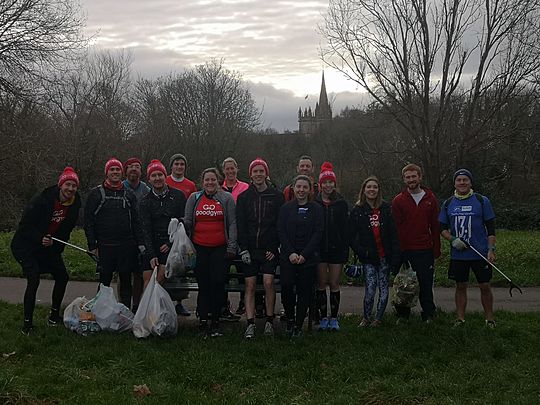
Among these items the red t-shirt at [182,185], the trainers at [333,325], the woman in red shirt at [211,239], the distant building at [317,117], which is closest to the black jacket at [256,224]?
the woman in red shirt at [211,239]

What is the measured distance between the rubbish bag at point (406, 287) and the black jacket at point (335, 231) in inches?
31.0

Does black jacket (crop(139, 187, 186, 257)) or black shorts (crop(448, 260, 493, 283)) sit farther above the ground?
black jacket (crop(139, 187, 186, 257))

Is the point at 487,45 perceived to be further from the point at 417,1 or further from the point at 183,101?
the point at 183,101

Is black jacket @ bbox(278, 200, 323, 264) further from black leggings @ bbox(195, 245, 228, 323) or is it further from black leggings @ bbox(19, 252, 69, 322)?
black leggings @ bbox(19, 252, 69, 322)

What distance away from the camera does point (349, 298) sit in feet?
29.6

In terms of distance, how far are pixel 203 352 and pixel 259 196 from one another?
1.86 meters

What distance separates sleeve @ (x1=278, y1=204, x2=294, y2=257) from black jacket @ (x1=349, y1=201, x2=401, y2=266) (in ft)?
2.97

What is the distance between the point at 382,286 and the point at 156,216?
2.81 metres

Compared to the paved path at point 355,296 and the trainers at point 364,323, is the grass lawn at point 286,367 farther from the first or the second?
the paved path at point 355,296

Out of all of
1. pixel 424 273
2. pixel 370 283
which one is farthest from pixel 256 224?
pixel 424 273

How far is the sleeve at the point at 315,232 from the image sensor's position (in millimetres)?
Answer: 6465

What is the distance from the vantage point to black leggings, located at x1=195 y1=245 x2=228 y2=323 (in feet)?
21.8

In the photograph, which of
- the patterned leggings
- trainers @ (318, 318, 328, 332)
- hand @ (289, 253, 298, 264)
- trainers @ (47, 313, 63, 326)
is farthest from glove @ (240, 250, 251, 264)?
trainers @ (47, 313, 63, 326)

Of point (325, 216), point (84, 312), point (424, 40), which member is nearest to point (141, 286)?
point (84, 312)
